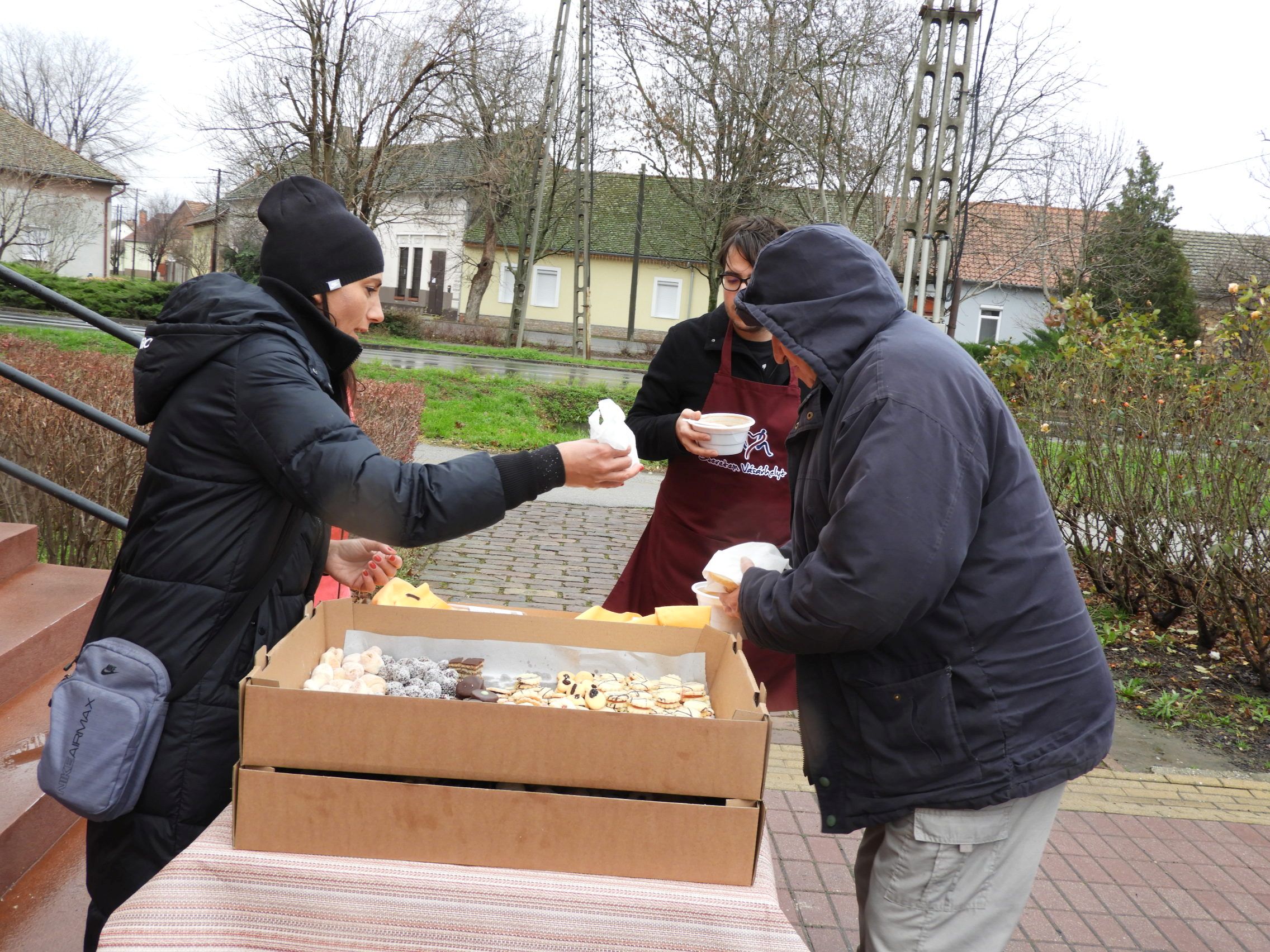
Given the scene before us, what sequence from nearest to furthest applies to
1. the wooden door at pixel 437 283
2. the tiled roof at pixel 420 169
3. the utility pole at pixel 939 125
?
the utility pole at pixel 939 125 → the tiled roof at pixel 420 169 → the wooden door at pixel 437 283

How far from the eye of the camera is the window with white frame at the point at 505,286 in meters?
44.9

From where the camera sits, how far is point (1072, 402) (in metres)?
7.75

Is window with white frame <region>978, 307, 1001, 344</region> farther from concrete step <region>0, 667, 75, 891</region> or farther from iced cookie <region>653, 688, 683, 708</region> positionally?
iced cookie <region>653, 688, 683, 708</region>

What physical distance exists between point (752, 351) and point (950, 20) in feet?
24.3

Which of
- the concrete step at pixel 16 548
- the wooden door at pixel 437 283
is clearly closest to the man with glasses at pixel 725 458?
the concrete step at pixel 16 548

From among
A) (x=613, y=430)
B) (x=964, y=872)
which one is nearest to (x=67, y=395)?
(x=613, y=430)

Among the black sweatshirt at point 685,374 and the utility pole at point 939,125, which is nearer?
the black sweatshirt at point 685,374

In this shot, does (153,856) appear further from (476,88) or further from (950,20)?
(476,88)

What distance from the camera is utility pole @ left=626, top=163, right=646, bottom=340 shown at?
39062mm

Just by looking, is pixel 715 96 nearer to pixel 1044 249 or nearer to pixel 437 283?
pixel 1044 249

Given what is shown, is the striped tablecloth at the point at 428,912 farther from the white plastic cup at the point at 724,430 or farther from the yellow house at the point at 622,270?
the yellow house at the point at 622,270

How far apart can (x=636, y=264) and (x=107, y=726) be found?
39.3m

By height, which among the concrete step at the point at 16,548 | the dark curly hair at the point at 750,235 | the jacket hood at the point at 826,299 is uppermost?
the dark curly hair at the point at 750,235

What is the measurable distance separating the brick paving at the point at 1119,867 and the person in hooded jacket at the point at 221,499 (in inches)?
88.8
